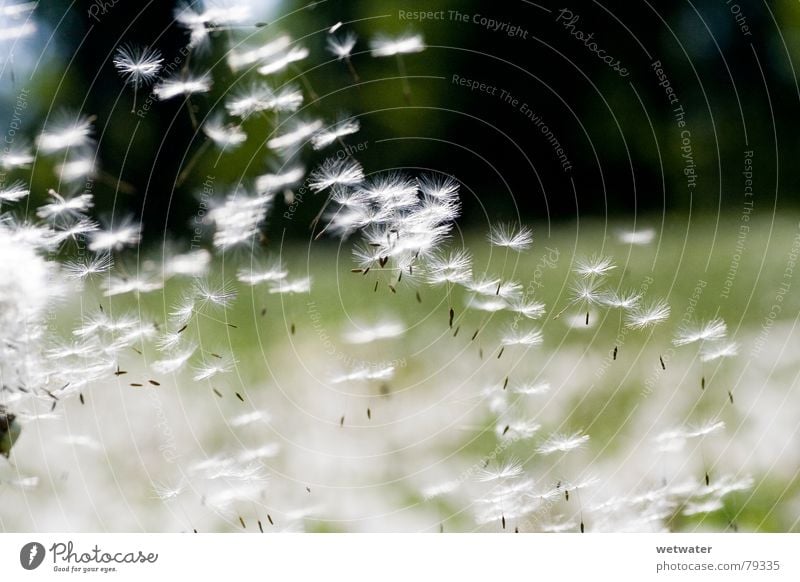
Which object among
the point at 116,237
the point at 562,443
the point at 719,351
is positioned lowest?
the point at 562,443

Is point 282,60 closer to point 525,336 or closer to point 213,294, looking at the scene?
point 213,294

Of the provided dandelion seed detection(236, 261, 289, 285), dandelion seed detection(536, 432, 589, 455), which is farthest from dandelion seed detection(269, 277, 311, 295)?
dandelion seed detection(536, 432, 589, 455)

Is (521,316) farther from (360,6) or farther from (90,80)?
(90,80)

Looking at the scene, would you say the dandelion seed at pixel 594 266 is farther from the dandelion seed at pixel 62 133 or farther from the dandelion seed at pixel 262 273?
the dandelion seed at pixel 62 133

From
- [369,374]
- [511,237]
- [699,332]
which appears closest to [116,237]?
[369,374]

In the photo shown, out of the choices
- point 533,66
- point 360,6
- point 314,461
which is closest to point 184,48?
point 360,6

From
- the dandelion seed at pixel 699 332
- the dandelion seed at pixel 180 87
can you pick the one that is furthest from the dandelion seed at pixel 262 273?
the dandelion seed at pixel 699 332

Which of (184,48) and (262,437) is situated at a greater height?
(184,48)
